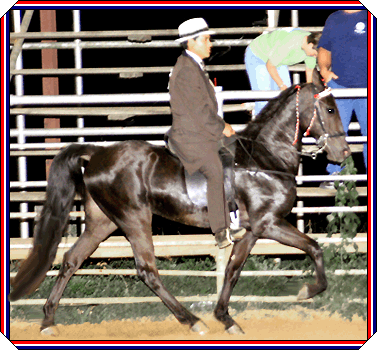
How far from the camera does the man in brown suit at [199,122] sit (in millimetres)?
4844

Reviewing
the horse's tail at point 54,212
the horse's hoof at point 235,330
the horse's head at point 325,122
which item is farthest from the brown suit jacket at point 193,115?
the horse's hoof at point 235,330

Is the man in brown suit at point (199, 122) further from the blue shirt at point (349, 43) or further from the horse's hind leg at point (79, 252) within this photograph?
the blue shirt at point (349, 43)

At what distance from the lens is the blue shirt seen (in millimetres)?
6098

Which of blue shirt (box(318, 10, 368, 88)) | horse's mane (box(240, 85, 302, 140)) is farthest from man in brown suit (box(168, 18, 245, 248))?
blue shirt (box(318, 10, 368, 88))

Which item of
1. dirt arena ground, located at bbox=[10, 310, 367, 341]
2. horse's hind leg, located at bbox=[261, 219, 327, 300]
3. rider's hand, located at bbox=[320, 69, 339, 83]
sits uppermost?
rider's hand, located at bbox=[320, 69, 339, 83]

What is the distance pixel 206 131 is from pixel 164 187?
62 cm

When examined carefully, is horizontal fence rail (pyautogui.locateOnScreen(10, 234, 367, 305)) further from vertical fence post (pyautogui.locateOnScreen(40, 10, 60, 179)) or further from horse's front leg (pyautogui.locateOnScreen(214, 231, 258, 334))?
vertical fence post (pyautogui.locateOnScreen(40, 10, 60, 179))

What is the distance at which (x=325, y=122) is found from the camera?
510 centimetres

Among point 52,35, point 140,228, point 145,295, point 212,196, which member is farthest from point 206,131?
point 52,35

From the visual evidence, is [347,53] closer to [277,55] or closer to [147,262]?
[277,55]

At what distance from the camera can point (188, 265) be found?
6953 mm

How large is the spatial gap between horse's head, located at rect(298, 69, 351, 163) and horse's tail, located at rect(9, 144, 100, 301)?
6.88ft

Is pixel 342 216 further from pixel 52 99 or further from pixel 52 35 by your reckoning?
pixel 52 35

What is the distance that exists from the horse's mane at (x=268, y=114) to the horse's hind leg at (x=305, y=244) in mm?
861
